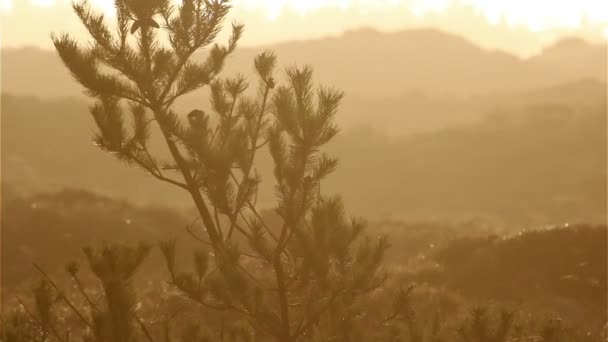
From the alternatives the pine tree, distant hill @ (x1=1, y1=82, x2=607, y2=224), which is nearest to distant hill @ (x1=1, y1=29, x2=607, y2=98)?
distant hill @ (x1=1, y1=82, x2=607, y2=224)

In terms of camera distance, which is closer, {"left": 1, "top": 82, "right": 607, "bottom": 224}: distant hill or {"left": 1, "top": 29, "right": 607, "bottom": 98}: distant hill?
{"left": 1, "top": 82, "right": 607, "bottom": 224}: distant hill

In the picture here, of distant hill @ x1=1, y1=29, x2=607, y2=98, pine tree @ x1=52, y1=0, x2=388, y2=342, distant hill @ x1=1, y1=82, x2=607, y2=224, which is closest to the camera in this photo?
pine tree @ x1=52, y1=0, x2=388, y2=342

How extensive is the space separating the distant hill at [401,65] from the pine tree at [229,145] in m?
78.9

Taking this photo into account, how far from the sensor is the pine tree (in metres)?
5.62

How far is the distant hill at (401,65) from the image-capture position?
91188 mm

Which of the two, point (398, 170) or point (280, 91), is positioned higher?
point (398, 170)

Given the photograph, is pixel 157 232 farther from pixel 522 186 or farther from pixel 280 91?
pixel 522 186

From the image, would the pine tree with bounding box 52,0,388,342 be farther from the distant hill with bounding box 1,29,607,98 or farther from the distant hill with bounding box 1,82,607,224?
the distant hill with bounding box 1,29,607,98

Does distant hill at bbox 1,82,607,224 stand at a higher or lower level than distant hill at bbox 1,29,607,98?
lower

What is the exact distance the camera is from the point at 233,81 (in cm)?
649

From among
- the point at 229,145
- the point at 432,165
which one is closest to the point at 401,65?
the point at 432,165

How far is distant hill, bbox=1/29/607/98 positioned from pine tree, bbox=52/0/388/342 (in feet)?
259

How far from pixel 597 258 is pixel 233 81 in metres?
9.78

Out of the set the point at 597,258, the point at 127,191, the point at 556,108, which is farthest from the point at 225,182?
the point at 556,108
